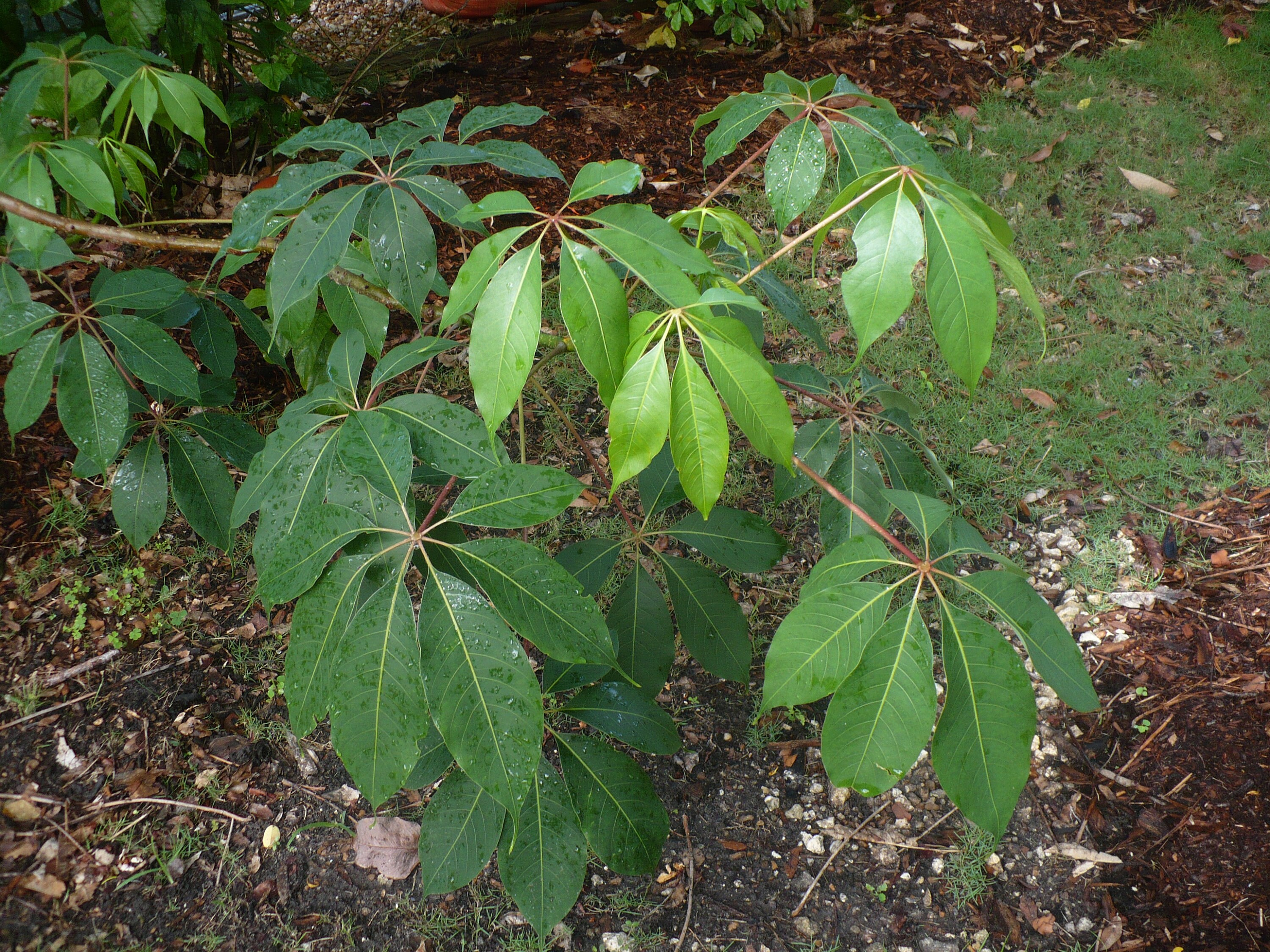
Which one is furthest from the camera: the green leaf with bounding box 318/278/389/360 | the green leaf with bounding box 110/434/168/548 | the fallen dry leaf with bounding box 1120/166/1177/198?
the fallen dry leaf with bounding box 1120/166/1177/198

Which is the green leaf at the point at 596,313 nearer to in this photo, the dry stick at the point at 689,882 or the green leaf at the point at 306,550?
the green leaf at the point at 306,550

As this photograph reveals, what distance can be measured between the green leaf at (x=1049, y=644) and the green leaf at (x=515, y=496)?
22.4 inches

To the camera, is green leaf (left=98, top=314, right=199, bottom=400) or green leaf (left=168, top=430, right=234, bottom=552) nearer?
green leaf (left=98, top=314, right=199, bottom=400)

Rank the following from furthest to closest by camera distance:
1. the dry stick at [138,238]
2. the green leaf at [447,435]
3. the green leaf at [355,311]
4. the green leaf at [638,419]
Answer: the green leaf at [355,311] → the dry stick at [138,238] → the green leaf at [447,435] → the green leaf at [638,419]

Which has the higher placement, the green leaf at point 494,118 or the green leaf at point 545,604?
the green leaf at point 494,118

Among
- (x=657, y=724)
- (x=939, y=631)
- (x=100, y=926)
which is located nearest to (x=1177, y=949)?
(x=939, y=631)

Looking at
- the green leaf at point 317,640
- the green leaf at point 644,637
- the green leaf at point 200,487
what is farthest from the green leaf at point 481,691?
the green leaf at point 200,487

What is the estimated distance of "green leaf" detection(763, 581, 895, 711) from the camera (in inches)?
39.9

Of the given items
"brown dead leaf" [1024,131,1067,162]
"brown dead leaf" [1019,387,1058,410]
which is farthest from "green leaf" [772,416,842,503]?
"brown dead leaf" [1024,131,1067,162]

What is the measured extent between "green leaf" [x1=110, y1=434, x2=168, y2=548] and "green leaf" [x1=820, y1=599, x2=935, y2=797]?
4.58 ft

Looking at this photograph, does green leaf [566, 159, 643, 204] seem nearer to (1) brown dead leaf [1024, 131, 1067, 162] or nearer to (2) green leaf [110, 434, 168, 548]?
(2) green leaf [110, 434, 168, 548]

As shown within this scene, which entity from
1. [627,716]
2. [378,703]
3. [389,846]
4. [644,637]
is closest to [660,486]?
[644,637]

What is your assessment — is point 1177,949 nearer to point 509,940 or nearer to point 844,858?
point 844,858

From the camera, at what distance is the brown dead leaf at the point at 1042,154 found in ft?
11.1
